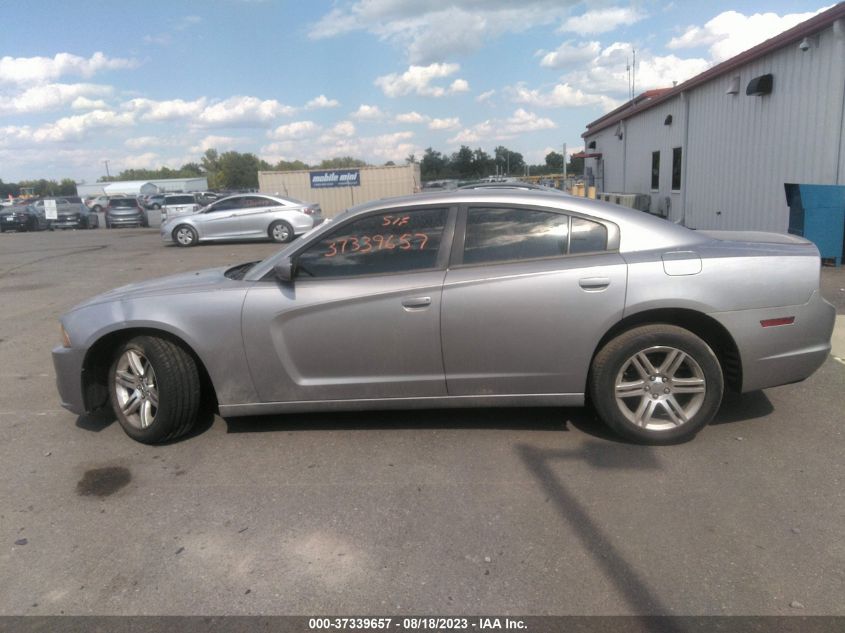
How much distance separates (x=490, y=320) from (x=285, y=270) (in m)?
1.27

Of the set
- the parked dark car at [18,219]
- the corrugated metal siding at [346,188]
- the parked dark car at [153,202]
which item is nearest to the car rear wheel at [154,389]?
the parked dark car at [18,219]

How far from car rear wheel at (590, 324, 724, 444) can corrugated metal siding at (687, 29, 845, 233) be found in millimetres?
8394

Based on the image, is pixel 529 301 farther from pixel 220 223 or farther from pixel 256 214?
pixel 220 223

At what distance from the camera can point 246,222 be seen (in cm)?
1858

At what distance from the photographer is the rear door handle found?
152 inches

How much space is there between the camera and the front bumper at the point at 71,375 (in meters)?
4.26

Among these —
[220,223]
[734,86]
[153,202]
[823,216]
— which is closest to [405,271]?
[823,216]

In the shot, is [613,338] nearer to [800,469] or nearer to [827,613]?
[800,469]

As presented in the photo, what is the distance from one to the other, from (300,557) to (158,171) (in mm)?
148984

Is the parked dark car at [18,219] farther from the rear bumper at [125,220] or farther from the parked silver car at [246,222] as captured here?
the parked silver car at [246,222]

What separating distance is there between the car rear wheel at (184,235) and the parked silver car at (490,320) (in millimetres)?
15219

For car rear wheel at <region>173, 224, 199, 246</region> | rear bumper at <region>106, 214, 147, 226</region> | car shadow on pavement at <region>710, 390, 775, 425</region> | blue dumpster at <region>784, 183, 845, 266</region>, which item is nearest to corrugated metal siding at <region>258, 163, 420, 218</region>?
rear bumper at <region>106, 214, 147, 226</region>

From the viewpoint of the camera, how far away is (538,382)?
401 cm

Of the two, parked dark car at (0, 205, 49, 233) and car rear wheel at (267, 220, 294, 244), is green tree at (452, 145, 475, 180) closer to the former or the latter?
parked dark car at (0, 205, 49, 233)
